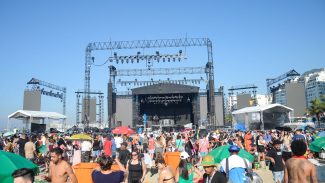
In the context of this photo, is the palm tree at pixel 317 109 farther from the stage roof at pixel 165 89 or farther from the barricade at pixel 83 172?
the barricade at pixel 83 172

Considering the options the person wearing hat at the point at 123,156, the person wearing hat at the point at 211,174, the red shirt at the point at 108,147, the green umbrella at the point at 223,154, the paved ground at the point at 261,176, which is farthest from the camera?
the red shirt at the point at 108,147

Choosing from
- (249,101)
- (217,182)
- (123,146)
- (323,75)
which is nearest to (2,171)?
(217,182)

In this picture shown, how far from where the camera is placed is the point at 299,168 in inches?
172

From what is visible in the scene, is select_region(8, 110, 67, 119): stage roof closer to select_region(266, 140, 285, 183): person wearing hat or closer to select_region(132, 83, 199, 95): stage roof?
select_region(132, 83, 199, 95): stage roof

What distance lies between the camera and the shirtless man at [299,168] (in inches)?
169

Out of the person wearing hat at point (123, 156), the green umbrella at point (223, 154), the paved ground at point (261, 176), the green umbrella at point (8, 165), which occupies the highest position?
the green umbrella at point (8, 165)

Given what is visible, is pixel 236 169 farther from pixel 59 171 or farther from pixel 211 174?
pixel 59 171

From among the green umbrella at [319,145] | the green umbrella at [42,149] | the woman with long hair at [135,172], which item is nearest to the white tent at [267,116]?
the green umbrella at [42,149]

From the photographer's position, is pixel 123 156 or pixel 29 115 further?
pixel 29 115

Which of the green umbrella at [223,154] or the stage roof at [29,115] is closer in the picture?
the green umbrella at [223,154]

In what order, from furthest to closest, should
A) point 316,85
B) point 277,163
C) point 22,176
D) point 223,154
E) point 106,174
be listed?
point 316,85, point 277,163, point 223,154, point 106,174, point 22,176

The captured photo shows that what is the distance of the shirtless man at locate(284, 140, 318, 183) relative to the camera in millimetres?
4297

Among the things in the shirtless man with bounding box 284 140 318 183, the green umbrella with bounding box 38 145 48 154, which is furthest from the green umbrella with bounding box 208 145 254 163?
the green umbrella with bounding box 38 145 48 154

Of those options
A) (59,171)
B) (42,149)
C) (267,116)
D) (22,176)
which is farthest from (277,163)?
(267,116)
